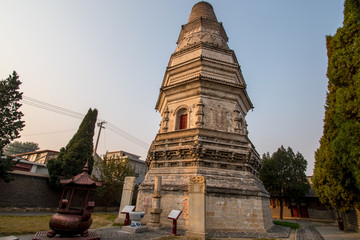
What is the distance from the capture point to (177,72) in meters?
16.6

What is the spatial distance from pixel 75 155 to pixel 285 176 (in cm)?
2792

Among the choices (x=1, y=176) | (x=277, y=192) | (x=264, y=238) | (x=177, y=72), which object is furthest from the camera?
(x=277, y=192)

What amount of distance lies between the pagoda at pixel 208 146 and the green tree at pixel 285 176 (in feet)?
55.9

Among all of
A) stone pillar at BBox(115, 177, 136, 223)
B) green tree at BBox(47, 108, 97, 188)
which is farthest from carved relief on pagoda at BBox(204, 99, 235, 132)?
green tree at BBox(47, 108, 97, 188)

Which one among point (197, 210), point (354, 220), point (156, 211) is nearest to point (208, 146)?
point (197, 210)

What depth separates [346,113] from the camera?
8.49 m

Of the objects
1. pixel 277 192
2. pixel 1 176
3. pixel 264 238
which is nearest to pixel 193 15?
pixel 264 238

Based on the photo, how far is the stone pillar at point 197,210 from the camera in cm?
821

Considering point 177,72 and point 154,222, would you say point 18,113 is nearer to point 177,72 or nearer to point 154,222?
point 177,72

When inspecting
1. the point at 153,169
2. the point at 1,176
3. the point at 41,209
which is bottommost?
the point at 41,209

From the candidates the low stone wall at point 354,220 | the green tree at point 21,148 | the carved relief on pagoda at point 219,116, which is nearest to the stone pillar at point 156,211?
the carved relief on pagoda at point 219,116

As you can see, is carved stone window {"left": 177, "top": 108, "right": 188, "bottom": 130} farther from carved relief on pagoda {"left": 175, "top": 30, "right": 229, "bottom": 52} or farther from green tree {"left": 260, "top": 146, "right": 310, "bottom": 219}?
green tree {"left": 260, "top": 146, "right": 310, "bottom": 219}

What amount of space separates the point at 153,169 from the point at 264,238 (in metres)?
7.34

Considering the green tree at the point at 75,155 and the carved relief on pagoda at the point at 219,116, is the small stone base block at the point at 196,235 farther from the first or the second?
the green tree at the point at 75,155
